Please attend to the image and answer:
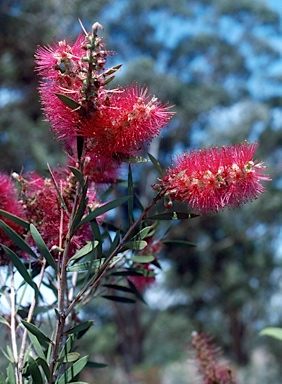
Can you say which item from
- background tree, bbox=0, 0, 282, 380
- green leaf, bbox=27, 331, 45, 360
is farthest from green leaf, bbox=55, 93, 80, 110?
background tree, bbox=0, 0, 282, 380

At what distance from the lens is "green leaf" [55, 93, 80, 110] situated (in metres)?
0.49

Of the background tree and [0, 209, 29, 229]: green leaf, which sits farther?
the background tree

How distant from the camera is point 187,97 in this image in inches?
323

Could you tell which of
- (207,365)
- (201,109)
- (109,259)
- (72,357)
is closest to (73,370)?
(72,357)

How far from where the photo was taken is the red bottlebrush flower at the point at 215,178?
0.50 m

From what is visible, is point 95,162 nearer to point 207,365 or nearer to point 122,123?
point 122,123

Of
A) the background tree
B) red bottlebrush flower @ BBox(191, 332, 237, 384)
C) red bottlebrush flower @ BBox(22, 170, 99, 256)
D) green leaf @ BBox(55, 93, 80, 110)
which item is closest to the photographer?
green leaf @ BBox(55, 93, 80, 110)

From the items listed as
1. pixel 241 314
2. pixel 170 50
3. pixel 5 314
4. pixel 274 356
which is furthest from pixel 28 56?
pixel 274 356

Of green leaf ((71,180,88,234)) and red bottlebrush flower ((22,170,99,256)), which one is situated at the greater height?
red bottlebrush flower ((22,170,99,256))

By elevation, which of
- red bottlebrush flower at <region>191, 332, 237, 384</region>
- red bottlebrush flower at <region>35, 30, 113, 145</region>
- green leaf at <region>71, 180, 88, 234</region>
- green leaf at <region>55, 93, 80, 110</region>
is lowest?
red bottlebrush flower at <region>191, 332, 237, 384</region>

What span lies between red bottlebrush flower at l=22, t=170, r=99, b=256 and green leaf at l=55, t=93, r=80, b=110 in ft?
0.39

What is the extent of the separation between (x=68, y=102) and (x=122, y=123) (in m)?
0.05

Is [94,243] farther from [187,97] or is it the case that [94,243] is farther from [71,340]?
[187,97]

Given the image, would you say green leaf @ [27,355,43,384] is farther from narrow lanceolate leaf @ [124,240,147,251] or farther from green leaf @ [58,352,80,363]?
narrow lanceolate leaf @ [124,240,147,251]
